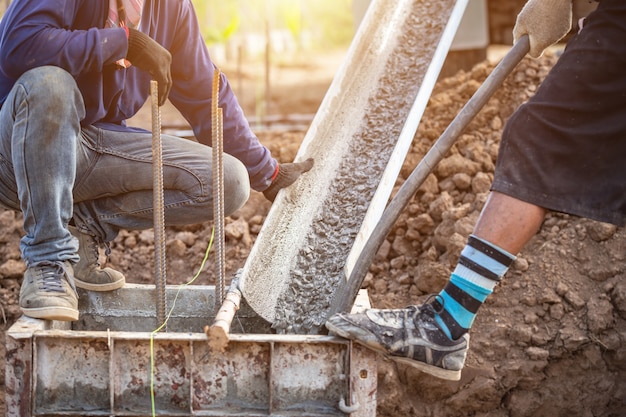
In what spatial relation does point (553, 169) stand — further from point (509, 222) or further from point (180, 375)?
point (180, 375)

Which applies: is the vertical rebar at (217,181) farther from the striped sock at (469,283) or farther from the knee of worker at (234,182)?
the striped sock at (469,283)

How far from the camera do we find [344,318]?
8.06 ft

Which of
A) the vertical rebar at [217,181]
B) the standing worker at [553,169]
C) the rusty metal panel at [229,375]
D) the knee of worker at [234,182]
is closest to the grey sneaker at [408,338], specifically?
the standing worker at [553,169]

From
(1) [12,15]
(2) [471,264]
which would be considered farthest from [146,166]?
(2) [471,264]

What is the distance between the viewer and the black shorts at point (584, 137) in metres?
2.36

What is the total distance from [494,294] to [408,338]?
125 cm

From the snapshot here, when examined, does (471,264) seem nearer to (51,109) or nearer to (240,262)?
(51,109)

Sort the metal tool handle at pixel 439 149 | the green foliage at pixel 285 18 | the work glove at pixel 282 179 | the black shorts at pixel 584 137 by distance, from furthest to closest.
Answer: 1. the green foliage at pixel 285 18
2. the work glove at pixel 282 179
3. the metal tool handle at pixel 439 149
4. the black shorts at pixel 584 137

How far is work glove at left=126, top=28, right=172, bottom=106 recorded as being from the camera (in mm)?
2686

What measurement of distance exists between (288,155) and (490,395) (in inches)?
73.7

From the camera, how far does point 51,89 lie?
2.60 metres

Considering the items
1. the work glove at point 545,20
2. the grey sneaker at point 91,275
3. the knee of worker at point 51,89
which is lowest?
the grey sneaker at point 91,275

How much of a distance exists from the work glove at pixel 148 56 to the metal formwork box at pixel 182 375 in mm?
886

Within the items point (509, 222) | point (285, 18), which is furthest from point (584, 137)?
point (285, 18)
